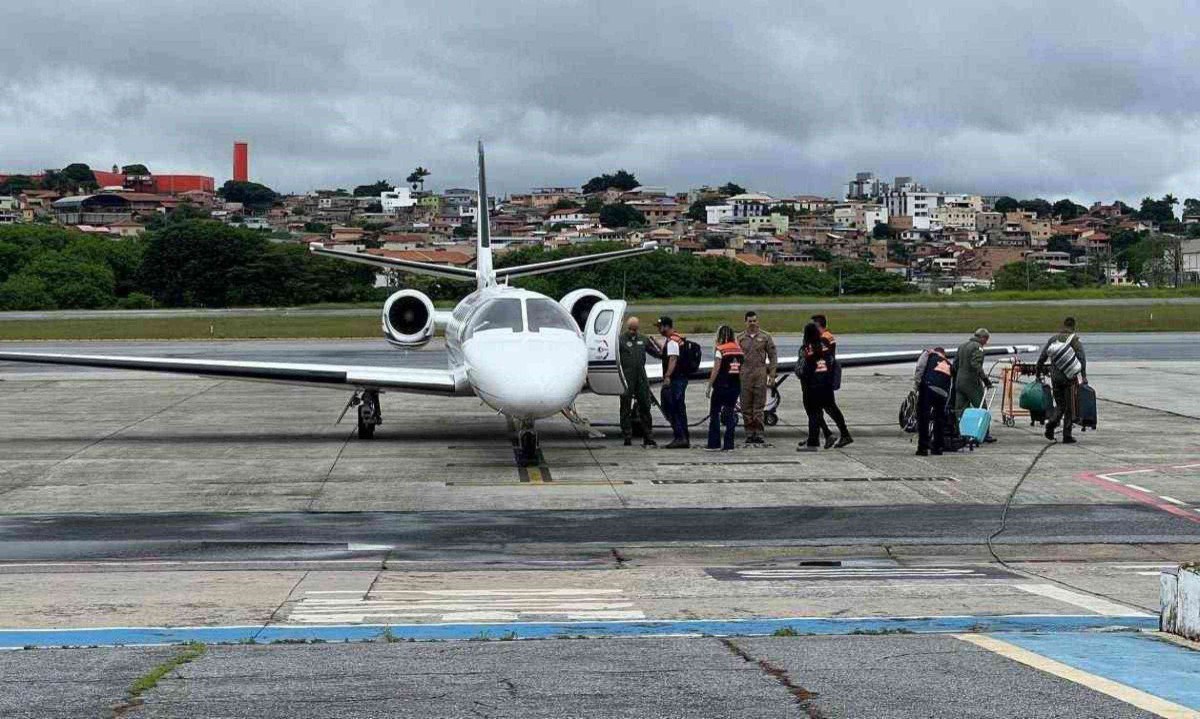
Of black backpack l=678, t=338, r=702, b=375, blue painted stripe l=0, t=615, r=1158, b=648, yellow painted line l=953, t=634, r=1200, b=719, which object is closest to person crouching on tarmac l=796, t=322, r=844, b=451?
black backpack l=678, t=338, r=702, b=375

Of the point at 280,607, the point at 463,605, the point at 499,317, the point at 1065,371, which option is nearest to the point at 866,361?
the point at 1065,371

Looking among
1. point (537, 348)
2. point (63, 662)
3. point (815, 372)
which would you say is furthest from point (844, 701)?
point (815, 372)

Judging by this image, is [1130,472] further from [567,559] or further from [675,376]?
[567,559]

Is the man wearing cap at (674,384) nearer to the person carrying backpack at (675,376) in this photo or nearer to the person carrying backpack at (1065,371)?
the person carrying backpack at (675,376)

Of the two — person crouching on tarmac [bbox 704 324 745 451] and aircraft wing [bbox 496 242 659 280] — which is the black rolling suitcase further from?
aircraft wing [bbox 496 242 659 280]

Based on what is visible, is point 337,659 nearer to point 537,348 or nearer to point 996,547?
point 996,547

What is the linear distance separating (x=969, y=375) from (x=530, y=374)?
649 cm

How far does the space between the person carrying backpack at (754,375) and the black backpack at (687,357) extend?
669 millimetres

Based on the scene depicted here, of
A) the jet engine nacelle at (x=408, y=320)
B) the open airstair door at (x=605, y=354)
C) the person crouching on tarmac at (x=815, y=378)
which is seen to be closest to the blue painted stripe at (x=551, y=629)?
the person crouching on tarmac at (x=815, y=378)

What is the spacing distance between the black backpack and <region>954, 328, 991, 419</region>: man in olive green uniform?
3559mm

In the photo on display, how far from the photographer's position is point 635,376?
20.4 m

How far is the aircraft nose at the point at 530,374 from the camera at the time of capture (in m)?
17.5

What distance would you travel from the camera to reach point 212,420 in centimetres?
2527

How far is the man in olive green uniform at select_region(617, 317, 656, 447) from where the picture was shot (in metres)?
20.3
